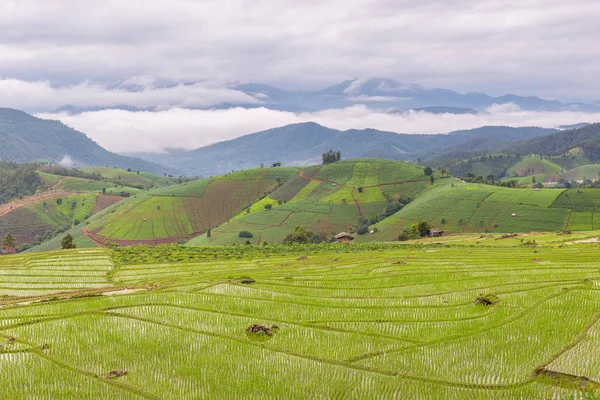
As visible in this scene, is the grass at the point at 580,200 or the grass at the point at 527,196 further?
the grass at the point at 527,196

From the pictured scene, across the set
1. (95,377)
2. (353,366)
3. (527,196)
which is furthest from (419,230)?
(95,377)

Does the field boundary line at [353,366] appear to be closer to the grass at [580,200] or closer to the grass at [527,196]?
the grass at [580,200]

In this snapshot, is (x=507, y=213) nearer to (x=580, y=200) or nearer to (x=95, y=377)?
(x=580, y=200)

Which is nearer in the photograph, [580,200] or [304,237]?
[304,237]

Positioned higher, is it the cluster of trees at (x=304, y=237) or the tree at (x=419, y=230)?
the tree at (x=419, y=230)

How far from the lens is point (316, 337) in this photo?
2991 centimetres

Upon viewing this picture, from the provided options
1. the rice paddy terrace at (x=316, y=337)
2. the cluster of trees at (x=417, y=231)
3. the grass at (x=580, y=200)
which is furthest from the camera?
the grass at (x=580, y=200)

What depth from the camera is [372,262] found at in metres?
63.8

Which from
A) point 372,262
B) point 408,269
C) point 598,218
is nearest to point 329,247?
point 372,262

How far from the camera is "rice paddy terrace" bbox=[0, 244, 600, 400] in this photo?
2319 cm

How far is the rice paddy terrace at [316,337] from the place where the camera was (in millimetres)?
23188

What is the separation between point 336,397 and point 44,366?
15604 millimetres

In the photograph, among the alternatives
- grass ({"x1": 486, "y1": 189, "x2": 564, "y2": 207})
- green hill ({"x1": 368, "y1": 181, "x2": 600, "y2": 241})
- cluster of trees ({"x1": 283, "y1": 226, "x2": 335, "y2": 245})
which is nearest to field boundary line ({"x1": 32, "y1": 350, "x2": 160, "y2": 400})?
cluster of trees ({"x1": 283, "y1": 226, "x2": 335, "y2": 245})

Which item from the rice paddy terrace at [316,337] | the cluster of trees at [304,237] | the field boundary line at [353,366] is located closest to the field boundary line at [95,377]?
the rice paddy terrace at [316,337]
